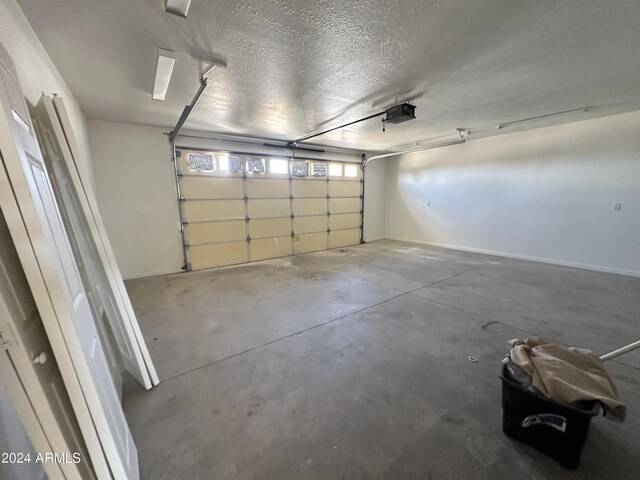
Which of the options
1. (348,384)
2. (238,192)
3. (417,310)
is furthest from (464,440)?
(238,192)

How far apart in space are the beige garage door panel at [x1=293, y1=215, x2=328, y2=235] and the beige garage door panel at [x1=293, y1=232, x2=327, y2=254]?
5.2 inches

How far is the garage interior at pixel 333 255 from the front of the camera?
56.1 inches

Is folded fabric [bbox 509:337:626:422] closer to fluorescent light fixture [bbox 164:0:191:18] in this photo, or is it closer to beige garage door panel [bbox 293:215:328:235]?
fluorescent light fixture [bbox 164:0:191:18]

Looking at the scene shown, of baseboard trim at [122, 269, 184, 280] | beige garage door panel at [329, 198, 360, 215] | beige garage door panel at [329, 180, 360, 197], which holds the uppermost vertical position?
beige garage door panel at [329, 180, 360, 197]

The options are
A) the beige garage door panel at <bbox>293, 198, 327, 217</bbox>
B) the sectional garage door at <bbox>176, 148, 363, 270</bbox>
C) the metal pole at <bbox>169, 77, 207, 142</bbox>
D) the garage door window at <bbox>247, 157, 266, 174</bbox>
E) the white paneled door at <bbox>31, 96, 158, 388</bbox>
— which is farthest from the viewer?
the beige garage door panel at <bbox>293, 198, 327, 217</bbox>

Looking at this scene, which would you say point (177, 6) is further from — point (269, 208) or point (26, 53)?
point (269, 208)

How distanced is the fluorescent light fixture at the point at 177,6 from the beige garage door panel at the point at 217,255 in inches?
160

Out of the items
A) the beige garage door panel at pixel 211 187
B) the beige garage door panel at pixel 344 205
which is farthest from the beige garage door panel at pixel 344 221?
the beige garage door panel at pixel 211 187

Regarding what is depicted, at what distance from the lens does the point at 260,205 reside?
220 inches

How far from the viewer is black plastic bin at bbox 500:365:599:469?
117 centimetres

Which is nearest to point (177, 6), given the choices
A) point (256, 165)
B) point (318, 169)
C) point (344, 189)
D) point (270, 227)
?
→ point (256, 165)

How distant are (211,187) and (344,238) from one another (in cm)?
385

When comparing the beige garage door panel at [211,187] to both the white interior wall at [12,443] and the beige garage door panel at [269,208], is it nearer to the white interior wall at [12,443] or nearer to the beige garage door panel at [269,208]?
the beige garage door panel at [269,208]

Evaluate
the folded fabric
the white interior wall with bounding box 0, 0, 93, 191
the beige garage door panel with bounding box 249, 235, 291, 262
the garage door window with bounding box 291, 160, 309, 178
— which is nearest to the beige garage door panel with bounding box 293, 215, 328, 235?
the beige garage door panel with bounding box 249, 235, 291, 262
